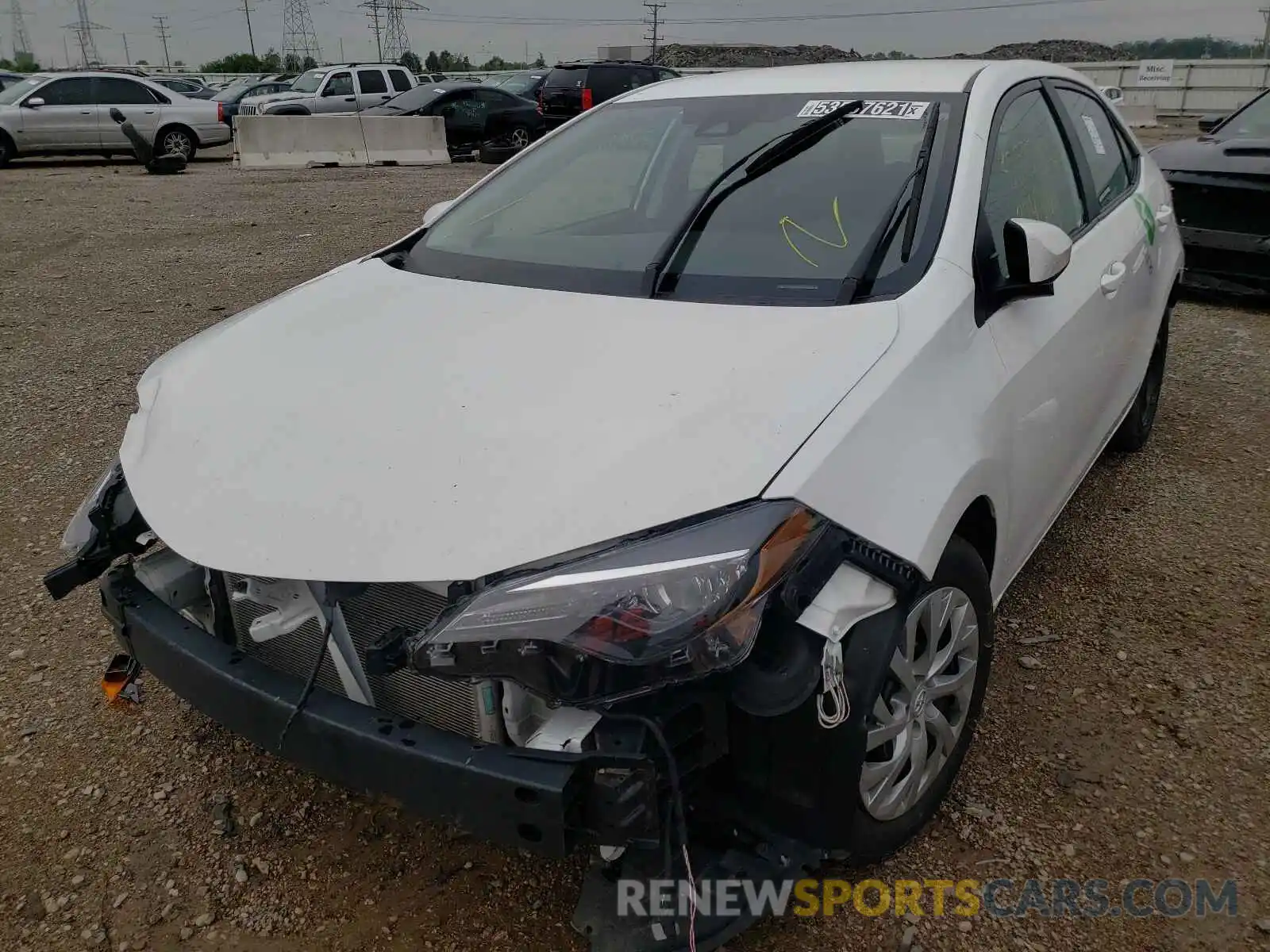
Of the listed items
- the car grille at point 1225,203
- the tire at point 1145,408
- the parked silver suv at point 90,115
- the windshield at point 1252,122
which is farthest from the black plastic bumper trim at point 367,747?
the parked silver suv at point 90,115

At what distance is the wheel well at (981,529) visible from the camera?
2.21m

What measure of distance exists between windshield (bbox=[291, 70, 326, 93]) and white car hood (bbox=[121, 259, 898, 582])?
62.4 feet

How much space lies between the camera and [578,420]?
6.36 feet

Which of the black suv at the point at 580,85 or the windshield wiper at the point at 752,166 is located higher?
the windshield wiper at the point at 752,166

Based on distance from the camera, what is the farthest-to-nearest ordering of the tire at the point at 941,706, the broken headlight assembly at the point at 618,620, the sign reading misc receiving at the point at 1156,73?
the sign reading misc receiving at the point at 1156,73, the tire at the point at 941,706, the broken headlight assembly at the point at 618,620

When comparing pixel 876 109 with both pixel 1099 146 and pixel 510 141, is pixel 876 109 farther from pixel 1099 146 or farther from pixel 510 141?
pixel 510 141

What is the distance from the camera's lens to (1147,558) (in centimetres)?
353

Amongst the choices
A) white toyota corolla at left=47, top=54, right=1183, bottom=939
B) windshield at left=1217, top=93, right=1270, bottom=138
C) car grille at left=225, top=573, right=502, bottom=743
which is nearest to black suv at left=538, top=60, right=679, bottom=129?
windshield at left=1217, top=93, right=1270, bottom=138

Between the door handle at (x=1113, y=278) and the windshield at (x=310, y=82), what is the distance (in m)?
19.0

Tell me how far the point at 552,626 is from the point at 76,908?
4.52 feet

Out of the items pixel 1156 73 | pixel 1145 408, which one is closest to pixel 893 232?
pixel 1145 408

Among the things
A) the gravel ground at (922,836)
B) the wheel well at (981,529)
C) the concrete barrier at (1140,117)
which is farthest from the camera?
the concrete barrier at (1140,117)

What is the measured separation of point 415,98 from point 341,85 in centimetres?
229

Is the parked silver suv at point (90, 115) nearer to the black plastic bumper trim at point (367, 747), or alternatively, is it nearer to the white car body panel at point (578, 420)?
the white car body panel at point (578, 420)
